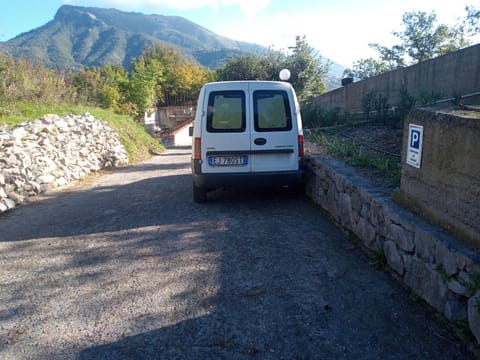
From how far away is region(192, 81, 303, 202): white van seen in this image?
18.4 ft

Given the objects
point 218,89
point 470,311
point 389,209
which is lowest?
point 470,311

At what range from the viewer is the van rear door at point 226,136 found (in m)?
5.60

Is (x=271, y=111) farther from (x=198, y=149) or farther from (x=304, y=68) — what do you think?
(x=304, y=68)

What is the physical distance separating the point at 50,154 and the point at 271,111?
574cm

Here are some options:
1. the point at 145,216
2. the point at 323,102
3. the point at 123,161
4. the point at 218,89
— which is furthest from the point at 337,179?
the point at 323,102

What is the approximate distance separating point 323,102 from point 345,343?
18.8m

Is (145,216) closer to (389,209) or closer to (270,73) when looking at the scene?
(389,209)

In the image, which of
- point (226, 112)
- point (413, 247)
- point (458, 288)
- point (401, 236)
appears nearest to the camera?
point (458, 288)

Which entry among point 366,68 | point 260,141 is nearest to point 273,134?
point 260,141

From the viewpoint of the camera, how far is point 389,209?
11.3ft

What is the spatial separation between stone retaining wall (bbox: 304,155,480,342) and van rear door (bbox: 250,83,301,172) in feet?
2.83

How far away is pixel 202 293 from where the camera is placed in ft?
10.5

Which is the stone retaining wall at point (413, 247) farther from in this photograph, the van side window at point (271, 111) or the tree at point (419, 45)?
the tree at point (419, 45)

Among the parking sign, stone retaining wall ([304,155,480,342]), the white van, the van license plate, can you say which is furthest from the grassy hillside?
the parking sign
